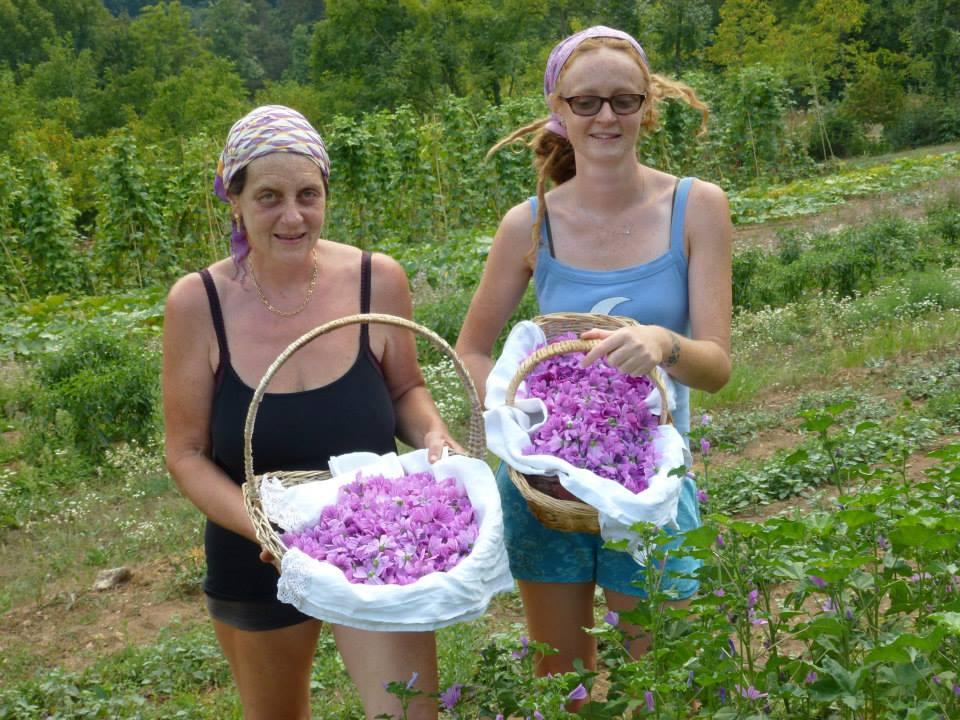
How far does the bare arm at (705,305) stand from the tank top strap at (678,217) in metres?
0.01

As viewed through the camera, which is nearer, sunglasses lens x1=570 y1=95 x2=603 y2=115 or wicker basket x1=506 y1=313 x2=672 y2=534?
wicker basket x1=506 y1=313 x2=672 y2=534

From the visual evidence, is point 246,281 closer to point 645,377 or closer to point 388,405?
point 388,405

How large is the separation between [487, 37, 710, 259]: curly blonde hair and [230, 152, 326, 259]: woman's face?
1.79 ft

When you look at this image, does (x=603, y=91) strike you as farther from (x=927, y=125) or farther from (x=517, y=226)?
(x=927, y=125)

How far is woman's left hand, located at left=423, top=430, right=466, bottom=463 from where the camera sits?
2434mm

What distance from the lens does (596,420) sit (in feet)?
7.71

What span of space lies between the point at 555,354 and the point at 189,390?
2.81 feet

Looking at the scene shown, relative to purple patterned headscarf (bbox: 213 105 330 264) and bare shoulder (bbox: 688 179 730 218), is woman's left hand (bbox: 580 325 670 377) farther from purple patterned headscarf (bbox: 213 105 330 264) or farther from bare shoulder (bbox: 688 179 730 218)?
purple patterned headscarf (bbox: 213 105 330 264)

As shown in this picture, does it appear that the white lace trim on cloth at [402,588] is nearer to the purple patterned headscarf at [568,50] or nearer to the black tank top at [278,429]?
the black tank top at [278,429]

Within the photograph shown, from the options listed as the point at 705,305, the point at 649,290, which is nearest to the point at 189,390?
the point at 649,290

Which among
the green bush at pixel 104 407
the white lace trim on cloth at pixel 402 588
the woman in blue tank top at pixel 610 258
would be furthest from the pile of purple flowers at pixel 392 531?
the green bush at pixel 104 407

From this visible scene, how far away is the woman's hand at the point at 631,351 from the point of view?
225 cm

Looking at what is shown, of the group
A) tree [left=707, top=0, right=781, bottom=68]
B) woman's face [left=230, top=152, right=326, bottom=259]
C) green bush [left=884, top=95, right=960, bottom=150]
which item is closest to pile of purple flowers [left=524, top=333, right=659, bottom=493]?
woman's face [left=230, top=152, right=326, bottom=259]

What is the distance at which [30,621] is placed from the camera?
4.76m
